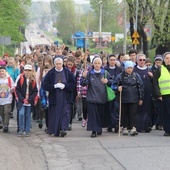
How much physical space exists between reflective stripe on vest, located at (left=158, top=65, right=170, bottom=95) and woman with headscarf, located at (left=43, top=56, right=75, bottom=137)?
202 cm

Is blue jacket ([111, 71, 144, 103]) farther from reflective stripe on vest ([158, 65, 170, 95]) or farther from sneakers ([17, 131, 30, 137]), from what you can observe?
sneakers ([17, 131, 30, 137])

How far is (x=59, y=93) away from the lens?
13320 millimetres

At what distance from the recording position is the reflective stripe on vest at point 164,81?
1341cm

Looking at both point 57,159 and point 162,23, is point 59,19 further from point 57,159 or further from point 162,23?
point 57,159

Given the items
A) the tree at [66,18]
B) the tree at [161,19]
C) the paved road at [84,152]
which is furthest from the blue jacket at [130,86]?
the tree at [66,18]

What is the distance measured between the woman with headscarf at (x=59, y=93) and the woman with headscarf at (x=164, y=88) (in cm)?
193

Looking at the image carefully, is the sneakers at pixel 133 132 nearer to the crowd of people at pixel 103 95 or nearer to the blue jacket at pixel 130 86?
the crowd of people at pixel 103 95

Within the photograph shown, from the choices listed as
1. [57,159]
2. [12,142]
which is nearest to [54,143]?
[12,142]

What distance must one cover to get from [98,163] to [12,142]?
10.5 ft

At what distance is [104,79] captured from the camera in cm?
1309

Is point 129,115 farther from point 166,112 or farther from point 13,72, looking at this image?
point 13,72

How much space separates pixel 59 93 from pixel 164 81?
2.41 m

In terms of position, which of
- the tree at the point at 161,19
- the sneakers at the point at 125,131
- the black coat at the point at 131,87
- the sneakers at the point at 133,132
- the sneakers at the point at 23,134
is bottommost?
the sneakers at the point at 23,134

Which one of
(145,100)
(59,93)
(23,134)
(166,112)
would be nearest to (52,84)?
(59,93)
